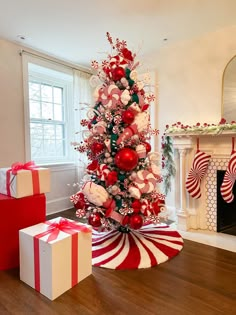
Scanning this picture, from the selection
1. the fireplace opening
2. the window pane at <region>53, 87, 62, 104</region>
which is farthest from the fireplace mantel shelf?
the window pane at <region>53, 87, 62, 104</region>

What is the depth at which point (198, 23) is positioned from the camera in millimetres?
2436

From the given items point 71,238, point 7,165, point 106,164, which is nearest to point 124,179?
point 106,164

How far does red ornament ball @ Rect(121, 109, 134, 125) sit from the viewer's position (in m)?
1.95

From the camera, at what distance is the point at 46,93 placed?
136 inches

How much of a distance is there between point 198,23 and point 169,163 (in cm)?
164

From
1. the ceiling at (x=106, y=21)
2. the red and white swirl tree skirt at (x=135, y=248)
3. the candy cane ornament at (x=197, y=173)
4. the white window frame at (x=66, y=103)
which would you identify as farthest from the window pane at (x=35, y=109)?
the candy cane ornament at (x=197, y=173)

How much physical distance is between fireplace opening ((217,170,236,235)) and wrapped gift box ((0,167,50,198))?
1.91 meters

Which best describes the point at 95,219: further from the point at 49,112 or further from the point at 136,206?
the point at 49,112

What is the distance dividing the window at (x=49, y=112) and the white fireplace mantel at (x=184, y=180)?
173 centimetres

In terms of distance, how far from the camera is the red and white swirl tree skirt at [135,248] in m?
1.87

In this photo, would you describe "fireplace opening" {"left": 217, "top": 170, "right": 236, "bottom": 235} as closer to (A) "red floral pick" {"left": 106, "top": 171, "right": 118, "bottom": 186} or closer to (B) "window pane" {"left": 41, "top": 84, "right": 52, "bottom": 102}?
(A) "red floral pick" {"left": 106, "top": 171, "right": 118, "bottom": 186}

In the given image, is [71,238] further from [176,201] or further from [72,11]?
[72,11]

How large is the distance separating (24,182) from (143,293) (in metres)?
1.24

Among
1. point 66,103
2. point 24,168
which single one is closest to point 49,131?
point 66,103
